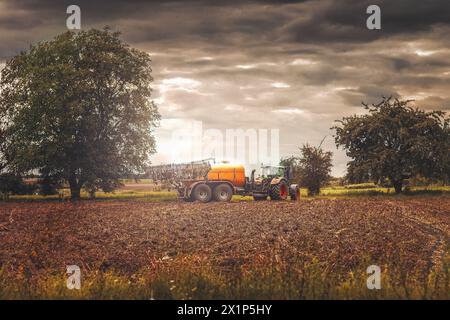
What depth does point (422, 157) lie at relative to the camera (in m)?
49.5

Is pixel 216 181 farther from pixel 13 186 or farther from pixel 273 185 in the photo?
pixel 13 186

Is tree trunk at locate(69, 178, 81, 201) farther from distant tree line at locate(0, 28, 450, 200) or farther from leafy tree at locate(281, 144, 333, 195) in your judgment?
leafy tree at locate(281, 144, 333, 195)

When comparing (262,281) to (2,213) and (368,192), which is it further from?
(368,192)

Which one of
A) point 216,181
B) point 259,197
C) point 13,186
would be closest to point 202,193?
point 216,181

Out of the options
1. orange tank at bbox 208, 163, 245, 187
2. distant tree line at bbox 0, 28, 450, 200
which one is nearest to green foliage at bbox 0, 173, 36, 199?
distant tree line at bbox 0, 28, 450, 200

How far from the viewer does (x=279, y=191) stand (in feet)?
125

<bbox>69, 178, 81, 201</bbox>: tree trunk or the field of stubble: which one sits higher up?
<bbox>69, 178, 81, 201</bbox>: tree trunk

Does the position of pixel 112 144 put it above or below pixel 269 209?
above

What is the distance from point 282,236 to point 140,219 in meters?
8.63

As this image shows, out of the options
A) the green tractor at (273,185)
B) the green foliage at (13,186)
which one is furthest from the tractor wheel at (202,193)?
the green foliage at (13,186)

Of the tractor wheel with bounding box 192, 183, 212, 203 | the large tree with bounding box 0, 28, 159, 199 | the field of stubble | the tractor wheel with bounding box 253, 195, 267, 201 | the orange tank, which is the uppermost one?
the large tree with bounding box 0, 28, 159, 199

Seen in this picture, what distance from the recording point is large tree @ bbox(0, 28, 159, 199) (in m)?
40.9

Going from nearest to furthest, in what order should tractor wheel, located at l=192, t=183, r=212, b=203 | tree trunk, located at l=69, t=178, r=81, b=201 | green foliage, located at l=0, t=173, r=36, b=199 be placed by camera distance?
tractor wheel, located at l=192, t=183, r=212, b=203 < tree trunk, located at l=69, t=178, r=81, b=201 < green foliage, located at l=0, t=173, r=36, b=199

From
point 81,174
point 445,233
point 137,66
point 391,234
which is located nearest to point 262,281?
point 391,234
